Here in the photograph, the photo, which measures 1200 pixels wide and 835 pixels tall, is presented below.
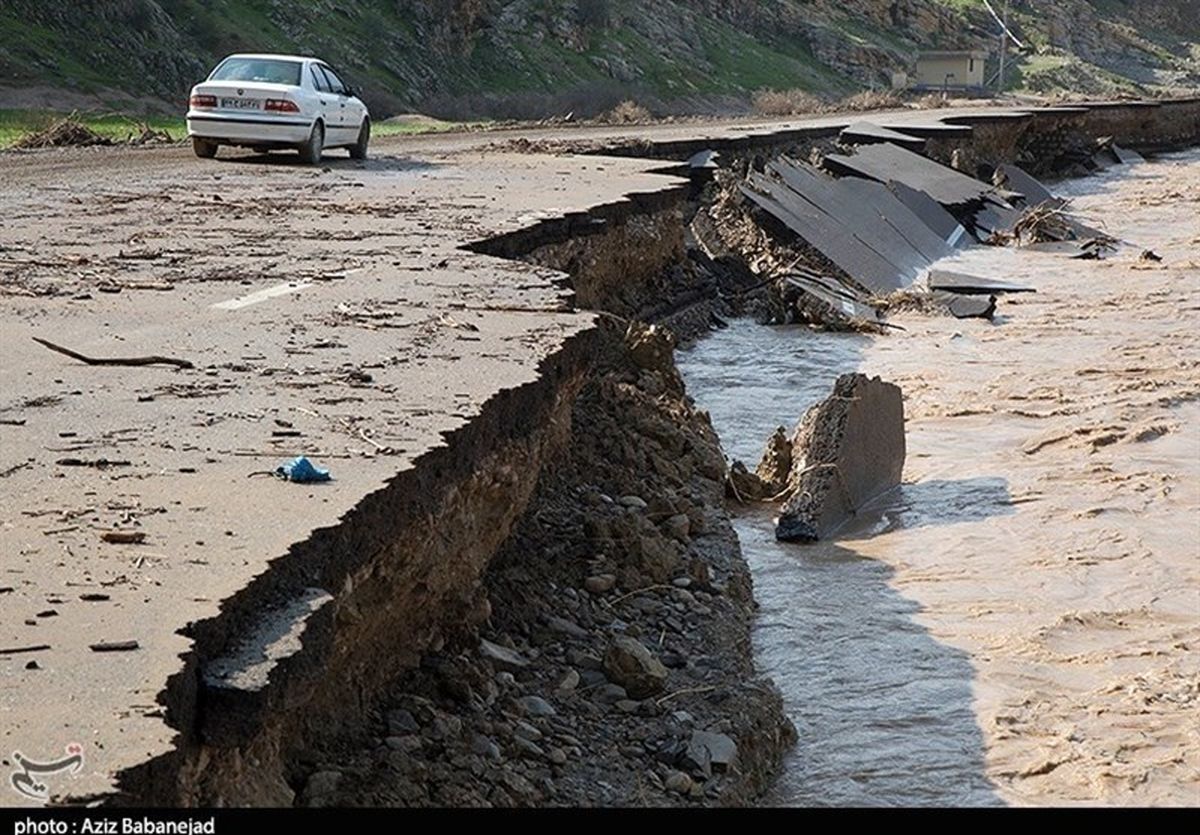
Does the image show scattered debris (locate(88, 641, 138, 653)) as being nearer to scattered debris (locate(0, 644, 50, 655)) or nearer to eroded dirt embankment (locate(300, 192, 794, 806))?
scattered debris (locate(0, 644, 50, 655))

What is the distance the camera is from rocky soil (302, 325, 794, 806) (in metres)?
5.14

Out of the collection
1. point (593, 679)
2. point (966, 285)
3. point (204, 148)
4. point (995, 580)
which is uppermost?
point (204, 148)

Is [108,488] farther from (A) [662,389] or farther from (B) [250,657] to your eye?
(A) [662,389]

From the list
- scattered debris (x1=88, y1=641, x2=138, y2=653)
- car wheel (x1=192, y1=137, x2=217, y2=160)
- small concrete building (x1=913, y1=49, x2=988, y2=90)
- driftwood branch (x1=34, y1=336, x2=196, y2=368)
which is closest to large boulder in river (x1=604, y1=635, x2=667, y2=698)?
driftwood branch (x1=34, y1=336, x2=196, y2=368)

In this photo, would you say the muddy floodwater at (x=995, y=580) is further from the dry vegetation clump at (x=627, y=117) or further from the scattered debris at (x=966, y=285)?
the dry vegetation clump at (x=627, y=117)

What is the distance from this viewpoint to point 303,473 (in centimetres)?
549

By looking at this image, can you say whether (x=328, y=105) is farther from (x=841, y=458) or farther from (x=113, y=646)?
(x=113, y=646)

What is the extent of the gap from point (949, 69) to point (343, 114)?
5824 cm

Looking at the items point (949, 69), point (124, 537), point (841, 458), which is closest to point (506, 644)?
point (124, 537)

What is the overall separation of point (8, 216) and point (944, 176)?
18.8 meters

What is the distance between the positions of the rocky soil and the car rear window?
40.7ft

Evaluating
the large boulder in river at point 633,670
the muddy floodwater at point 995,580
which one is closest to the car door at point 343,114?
the muddy floodwater at point 995,580

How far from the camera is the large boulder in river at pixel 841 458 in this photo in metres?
10.1

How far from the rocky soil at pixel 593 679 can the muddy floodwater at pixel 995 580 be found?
1.18 ft
